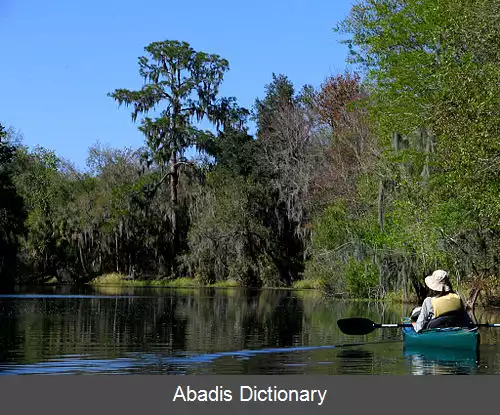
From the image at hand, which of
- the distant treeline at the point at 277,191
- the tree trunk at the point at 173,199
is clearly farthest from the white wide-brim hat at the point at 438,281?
the tree trunk at the point at 173,199

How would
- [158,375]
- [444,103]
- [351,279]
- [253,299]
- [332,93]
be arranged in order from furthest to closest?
[332,93] < [253,299] < [351,279] < [444,103] < [158,375]

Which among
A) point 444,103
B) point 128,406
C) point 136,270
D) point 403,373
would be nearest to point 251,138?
point 136,270

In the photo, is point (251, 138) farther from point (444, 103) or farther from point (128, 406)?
point (128, 406)

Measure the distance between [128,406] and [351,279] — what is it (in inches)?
859

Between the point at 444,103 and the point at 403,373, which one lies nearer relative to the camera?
the point at 403,373

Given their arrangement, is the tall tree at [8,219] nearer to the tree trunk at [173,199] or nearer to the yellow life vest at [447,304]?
the tree trunk at [173,199]

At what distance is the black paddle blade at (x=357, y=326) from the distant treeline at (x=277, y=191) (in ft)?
19.9

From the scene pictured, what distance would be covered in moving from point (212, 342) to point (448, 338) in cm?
477

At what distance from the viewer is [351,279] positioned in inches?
1281

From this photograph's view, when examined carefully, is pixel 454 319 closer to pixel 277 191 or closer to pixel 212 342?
pixel 212 342

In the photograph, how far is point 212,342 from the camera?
63.7ft

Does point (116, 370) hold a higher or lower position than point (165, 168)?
lower

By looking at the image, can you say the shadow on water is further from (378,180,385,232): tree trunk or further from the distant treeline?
(378,180,385,232): tree trunk

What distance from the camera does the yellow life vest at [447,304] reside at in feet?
56.5
